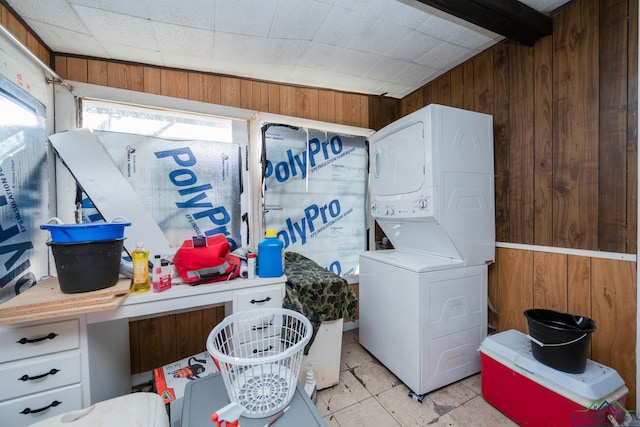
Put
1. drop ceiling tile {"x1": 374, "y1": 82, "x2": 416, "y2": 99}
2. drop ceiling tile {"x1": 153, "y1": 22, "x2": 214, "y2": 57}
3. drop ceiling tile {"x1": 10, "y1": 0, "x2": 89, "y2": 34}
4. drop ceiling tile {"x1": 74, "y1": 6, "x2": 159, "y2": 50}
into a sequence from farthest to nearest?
1. drop ceiling tile {"x1": 374, "y1": 82, "x2": 416, "y2": 99}
2. drop ceiling tile {"x1": 153, "y1": 22, "x2": 214, "y2": 57}
3. drop ceiling tile {"x1": 74, "y1": 6, "x2": 159, "y2": 50}
4. drop ceiling tile {"x1": 10, "y1": 0, "x2": 89, "y2": 34}

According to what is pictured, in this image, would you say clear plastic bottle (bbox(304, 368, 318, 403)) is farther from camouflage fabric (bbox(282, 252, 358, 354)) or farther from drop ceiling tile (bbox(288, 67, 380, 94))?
drop ceiling tile (bbox(288, 67, 380, 94))

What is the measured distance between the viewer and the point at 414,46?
6.35 feet

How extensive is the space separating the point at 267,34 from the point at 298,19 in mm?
240

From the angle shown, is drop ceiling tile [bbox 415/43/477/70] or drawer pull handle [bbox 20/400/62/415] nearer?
drawer pull handle [bbox 20/400/62/415]

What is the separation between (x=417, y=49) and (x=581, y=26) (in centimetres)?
93

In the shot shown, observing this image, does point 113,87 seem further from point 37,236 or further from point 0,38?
point 37,236

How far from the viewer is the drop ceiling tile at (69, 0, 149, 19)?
1.41m

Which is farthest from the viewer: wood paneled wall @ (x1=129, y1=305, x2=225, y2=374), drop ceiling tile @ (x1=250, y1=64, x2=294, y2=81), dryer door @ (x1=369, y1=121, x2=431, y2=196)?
drop ceiling tile @ (x1=250, y1=64, x2=294, y2=81)

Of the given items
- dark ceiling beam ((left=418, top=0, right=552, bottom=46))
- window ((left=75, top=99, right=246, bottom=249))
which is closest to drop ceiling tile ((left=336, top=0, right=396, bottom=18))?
dark ceiling beam ((left=418, top=0, right=552, bottom=46))

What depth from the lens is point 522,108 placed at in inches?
73.2

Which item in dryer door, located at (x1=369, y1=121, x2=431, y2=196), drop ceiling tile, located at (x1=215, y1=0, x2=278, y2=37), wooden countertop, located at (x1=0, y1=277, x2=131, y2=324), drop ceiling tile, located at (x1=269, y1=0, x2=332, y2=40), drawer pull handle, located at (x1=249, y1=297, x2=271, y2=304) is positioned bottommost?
drawer pull handle, located at (x1=249, y1=297, x2=271, y2=304)

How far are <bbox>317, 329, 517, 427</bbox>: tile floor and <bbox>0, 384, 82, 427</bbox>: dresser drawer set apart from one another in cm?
128

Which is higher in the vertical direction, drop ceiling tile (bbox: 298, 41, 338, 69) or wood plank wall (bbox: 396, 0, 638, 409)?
drop ceiling tile (bbox: 298, 41, 338, 69)

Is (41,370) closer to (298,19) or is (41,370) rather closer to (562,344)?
(298,19)
